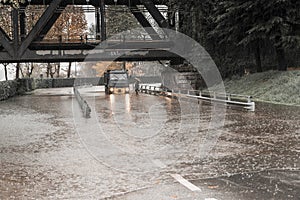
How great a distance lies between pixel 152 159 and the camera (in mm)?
10242

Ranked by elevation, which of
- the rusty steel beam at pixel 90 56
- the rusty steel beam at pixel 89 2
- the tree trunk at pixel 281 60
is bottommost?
the tree trunk at pixel 281 60

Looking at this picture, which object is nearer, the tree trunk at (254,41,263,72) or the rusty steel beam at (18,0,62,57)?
the tree trunk at (254,41,263,72)

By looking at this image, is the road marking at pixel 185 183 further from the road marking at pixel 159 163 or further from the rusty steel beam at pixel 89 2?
the rusty steel beam at pixel 89 2

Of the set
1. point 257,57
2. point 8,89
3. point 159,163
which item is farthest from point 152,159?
point 8,89

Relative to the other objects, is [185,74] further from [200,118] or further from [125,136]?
[125,136]

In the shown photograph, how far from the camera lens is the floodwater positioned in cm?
741

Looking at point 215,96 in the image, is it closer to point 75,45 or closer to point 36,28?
point 75,45

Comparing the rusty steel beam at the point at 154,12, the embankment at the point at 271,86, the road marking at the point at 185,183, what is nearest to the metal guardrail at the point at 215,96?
the embankment at the point at 271,86

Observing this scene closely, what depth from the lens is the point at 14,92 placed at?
155ft

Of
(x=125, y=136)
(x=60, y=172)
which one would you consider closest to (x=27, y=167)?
(x=60, y=172)

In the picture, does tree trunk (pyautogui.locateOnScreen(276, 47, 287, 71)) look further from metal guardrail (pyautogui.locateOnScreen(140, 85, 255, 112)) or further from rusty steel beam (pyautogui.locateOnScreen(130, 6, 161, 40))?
rusty steel beam (pyautogui.locateOnScreen(130, 6, 161, 40))

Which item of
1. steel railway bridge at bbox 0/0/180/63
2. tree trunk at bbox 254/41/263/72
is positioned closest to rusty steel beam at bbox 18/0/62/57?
steel railway bridge at bbox 0/0/180/63

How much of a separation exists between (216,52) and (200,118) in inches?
830

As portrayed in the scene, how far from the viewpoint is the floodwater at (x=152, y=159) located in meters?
7.41
